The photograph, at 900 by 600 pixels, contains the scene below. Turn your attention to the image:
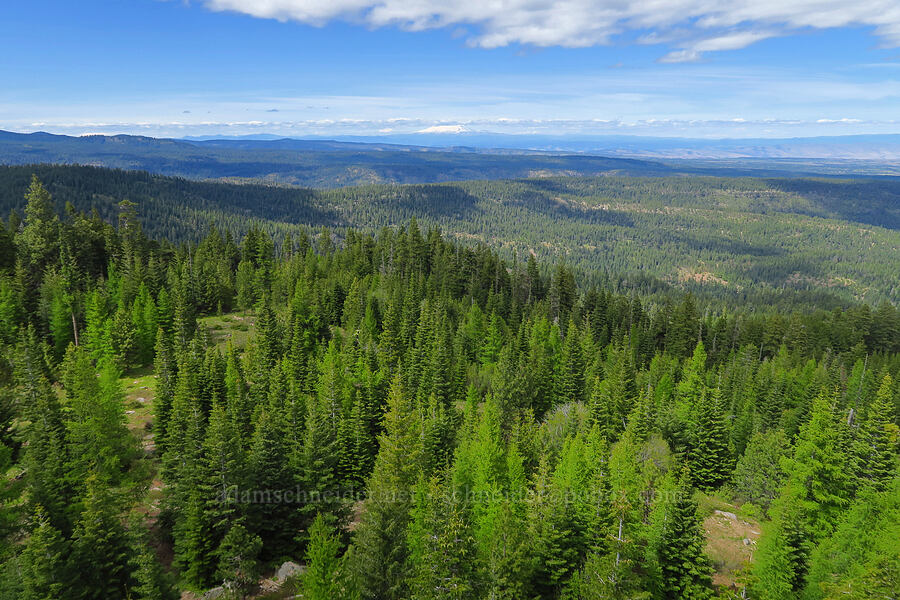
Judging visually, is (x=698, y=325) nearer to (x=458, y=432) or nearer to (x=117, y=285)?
(x=458, y=432)

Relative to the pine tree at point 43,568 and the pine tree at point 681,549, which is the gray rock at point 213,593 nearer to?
the pine tree at point 43,568

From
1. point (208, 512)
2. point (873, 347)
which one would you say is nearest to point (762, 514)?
point (208, 512)

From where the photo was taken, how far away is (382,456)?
3556cm

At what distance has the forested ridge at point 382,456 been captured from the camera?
28.7m

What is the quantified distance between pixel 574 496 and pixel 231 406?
111ft

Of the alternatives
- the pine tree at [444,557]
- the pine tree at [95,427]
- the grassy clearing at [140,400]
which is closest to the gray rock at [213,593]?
the pine tree at [95,427]

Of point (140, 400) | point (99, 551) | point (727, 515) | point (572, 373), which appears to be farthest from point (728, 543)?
point (140, 400)

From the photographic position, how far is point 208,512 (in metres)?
34.4

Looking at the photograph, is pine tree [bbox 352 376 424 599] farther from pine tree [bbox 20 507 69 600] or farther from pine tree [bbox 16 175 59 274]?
pine tree [bbox 16 175 59 274]

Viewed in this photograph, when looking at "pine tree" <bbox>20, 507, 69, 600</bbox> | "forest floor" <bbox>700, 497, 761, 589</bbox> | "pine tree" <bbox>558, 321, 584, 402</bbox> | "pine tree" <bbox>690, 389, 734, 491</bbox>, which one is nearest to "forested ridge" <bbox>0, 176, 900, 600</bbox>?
"pine tree" <bbox>20, 507, 69, 600</bbox>

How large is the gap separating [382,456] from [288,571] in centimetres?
1148

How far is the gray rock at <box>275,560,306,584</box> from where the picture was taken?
118ft

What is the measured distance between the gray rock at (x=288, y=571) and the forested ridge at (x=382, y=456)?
76cm

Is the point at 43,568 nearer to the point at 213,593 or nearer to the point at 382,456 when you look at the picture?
the point at 213,593
